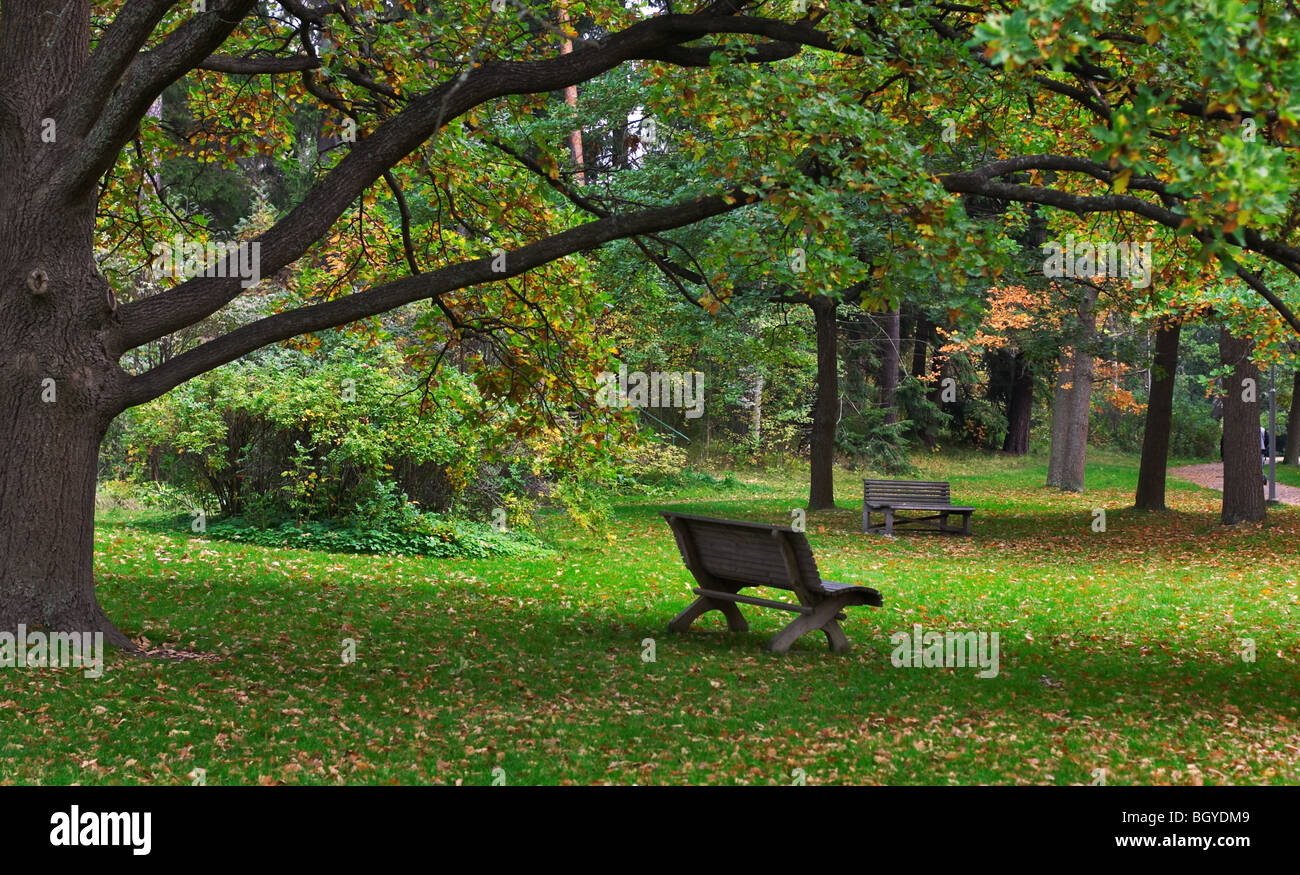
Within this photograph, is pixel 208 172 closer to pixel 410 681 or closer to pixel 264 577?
pixel 264 577

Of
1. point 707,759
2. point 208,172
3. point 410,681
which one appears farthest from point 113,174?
point 208,172

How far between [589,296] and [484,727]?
521 cm

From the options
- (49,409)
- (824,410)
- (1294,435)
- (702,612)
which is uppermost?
(824,410)

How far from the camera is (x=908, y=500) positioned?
62.7 ft

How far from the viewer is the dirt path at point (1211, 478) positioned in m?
26.0

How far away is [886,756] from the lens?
6.06 m

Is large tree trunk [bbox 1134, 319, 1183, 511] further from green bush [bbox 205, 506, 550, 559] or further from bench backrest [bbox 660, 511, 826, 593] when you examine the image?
bench backrest [bbox 660, 511, 826, 593]

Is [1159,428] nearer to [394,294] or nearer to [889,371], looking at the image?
[889,371]

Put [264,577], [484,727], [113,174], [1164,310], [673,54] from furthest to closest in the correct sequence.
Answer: [1164,310] < [264,577] < [113,174] < [673,54] < [484,727]

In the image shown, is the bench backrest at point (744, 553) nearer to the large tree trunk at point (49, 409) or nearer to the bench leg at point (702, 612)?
the bench leg at point (702, 612)

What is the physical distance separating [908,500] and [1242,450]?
206 inches

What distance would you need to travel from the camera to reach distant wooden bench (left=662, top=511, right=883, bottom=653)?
8539mm

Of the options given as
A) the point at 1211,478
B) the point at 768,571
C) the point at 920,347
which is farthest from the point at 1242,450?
the point at 920,347

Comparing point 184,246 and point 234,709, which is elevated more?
point 184,246
